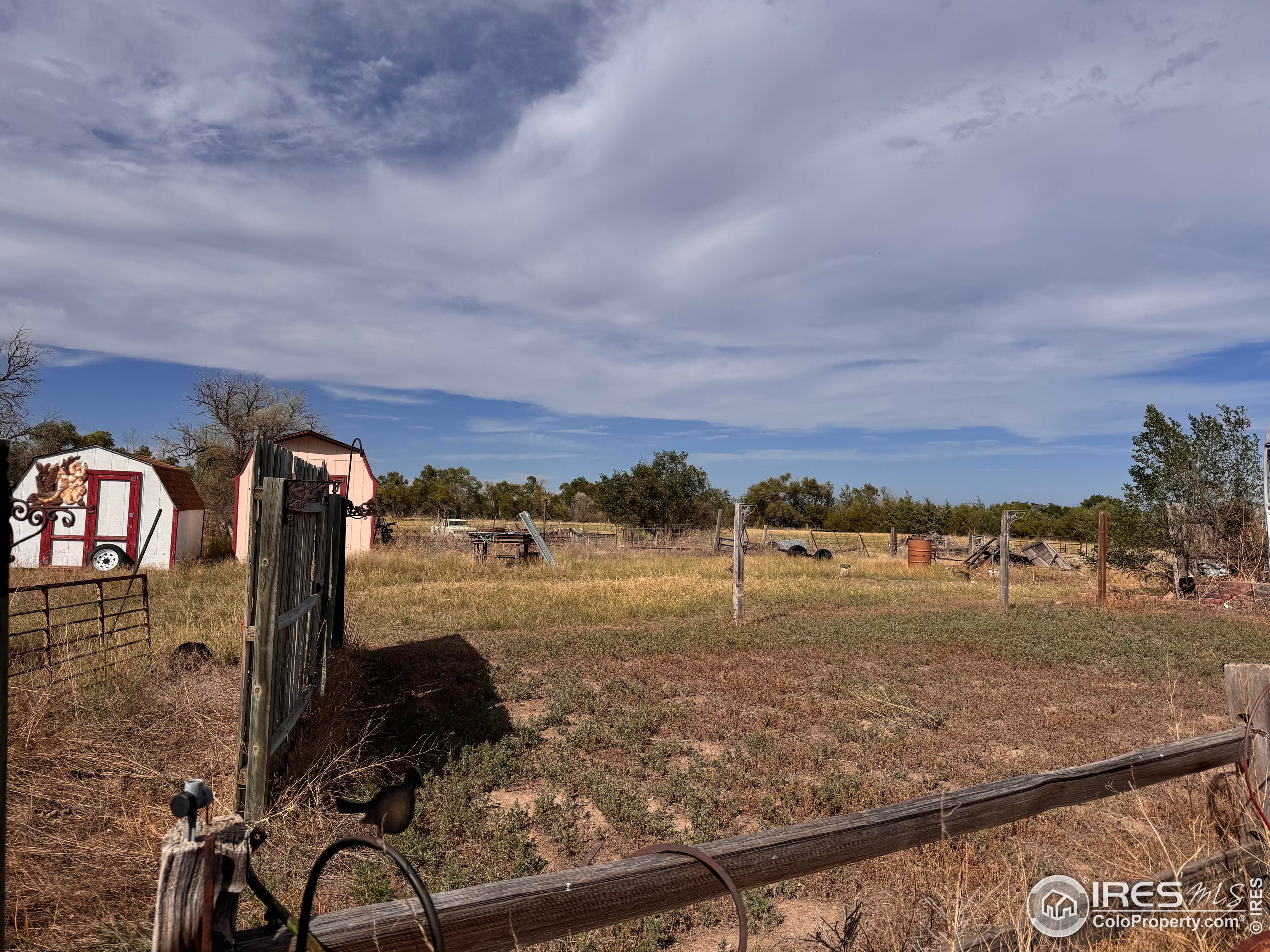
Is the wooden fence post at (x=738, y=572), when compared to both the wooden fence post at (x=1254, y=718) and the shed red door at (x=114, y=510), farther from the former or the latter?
the shed red door at (x=114, y=510)

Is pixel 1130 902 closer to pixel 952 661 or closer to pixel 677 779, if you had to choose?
pixel 677 779

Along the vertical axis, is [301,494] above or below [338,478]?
below

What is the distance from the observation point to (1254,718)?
3.13 meters

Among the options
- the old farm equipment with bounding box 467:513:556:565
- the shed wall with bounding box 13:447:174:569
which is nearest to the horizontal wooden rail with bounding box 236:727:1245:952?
the old farm equipment with bounding box 467:513:556:565

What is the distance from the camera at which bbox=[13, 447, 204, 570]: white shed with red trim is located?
62.3 feet

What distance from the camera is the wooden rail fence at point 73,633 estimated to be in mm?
5801

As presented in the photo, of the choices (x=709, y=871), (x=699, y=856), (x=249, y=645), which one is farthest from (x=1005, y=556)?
(x=699, y=856)

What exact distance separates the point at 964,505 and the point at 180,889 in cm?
7351

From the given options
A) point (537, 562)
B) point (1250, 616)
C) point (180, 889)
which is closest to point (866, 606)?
point (1250, 616)

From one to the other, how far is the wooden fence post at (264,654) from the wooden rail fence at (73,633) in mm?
1089

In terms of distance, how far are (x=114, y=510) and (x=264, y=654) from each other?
64.6 ft

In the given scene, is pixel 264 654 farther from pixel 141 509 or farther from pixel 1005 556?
pixel 141 509

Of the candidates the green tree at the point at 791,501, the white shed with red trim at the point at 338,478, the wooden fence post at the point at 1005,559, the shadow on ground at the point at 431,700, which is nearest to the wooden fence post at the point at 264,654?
the shadow on ground at the point at 431,700

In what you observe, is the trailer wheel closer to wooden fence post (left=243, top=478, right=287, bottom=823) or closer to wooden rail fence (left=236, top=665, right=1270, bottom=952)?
wooden fence post (left=243, top=478, right=287, bottom=823)
